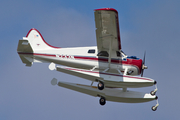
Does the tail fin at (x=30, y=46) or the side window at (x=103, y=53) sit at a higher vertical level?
the tail fin at (x=30, y=46)

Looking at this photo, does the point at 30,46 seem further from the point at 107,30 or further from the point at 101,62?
the point at 107,30

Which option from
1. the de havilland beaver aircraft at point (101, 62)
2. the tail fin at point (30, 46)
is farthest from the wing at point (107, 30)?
the tail fin at point (30, 46)

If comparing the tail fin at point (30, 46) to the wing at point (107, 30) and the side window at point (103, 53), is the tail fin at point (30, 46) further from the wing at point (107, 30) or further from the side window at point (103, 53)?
the wing at point (107, 30)

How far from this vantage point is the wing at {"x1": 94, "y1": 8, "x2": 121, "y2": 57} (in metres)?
17.1

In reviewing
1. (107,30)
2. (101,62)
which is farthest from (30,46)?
(107,30)

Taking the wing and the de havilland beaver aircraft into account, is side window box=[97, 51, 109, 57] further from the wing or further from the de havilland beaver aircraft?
the wing

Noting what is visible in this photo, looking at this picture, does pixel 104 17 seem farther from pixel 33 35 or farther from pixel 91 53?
pixel 33 35

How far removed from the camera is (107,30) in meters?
18.4

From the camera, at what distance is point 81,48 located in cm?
2036

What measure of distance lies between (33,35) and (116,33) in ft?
21.0

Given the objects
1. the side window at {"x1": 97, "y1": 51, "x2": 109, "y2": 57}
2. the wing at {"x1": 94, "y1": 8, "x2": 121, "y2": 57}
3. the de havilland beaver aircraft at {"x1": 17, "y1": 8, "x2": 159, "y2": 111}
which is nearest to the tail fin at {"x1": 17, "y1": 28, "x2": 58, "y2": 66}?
the de havilland beaver aircraft at {"x1": 17, "y1": 8, "x2": 159, "y2": 111}

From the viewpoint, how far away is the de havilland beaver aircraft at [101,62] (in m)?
18.8

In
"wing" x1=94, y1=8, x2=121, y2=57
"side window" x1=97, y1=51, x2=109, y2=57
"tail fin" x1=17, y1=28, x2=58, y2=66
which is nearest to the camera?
"wing" x1=94, y1=8, x2=121, y2=57

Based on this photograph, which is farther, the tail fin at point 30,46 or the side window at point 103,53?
the tail fin at point 30,46
